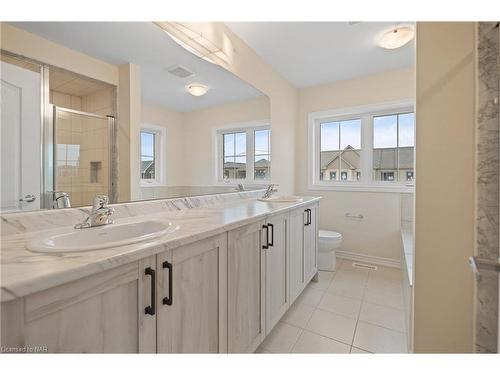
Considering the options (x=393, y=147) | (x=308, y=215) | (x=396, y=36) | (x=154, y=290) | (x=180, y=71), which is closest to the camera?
(x=154, y=290)

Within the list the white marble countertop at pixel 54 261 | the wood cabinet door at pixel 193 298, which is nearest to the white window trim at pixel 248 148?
the wood cabinet door at pixel 193 298

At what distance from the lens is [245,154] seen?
7.61 ft

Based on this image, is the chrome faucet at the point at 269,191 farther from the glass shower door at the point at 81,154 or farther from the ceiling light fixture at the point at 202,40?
the glass shower door at the point at 81,154

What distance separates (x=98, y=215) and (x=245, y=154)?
5.02 feet

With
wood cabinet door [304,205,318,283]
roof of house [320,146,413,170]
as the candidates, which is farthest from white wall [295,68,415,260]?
wood cabinet door [304,205,318,283]

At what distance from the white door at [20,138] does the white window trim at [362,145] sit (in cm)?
284

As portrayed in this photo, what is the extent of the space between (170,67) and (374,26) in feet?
5.75

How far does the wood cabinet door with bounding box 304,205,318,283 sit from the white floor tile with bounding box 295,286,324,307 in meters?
0.12

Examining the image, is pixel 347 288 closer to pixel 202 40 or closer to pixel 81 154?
pixel 81 154

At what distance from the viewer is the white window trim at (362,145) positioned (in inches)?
106

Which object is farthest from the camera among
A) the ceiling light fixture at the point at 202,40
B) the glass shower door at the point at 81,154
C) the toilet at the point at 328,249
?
the toilet at the point at 328,249

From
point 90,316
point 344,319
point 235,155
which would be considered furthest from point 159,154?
point 344,319

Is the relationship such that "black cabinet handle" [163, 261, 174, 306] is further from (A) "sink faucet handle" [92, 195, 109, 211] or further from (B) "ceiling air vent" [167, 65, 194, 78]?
(B) "ceiling air vent" [167, 65, 194, 78]
